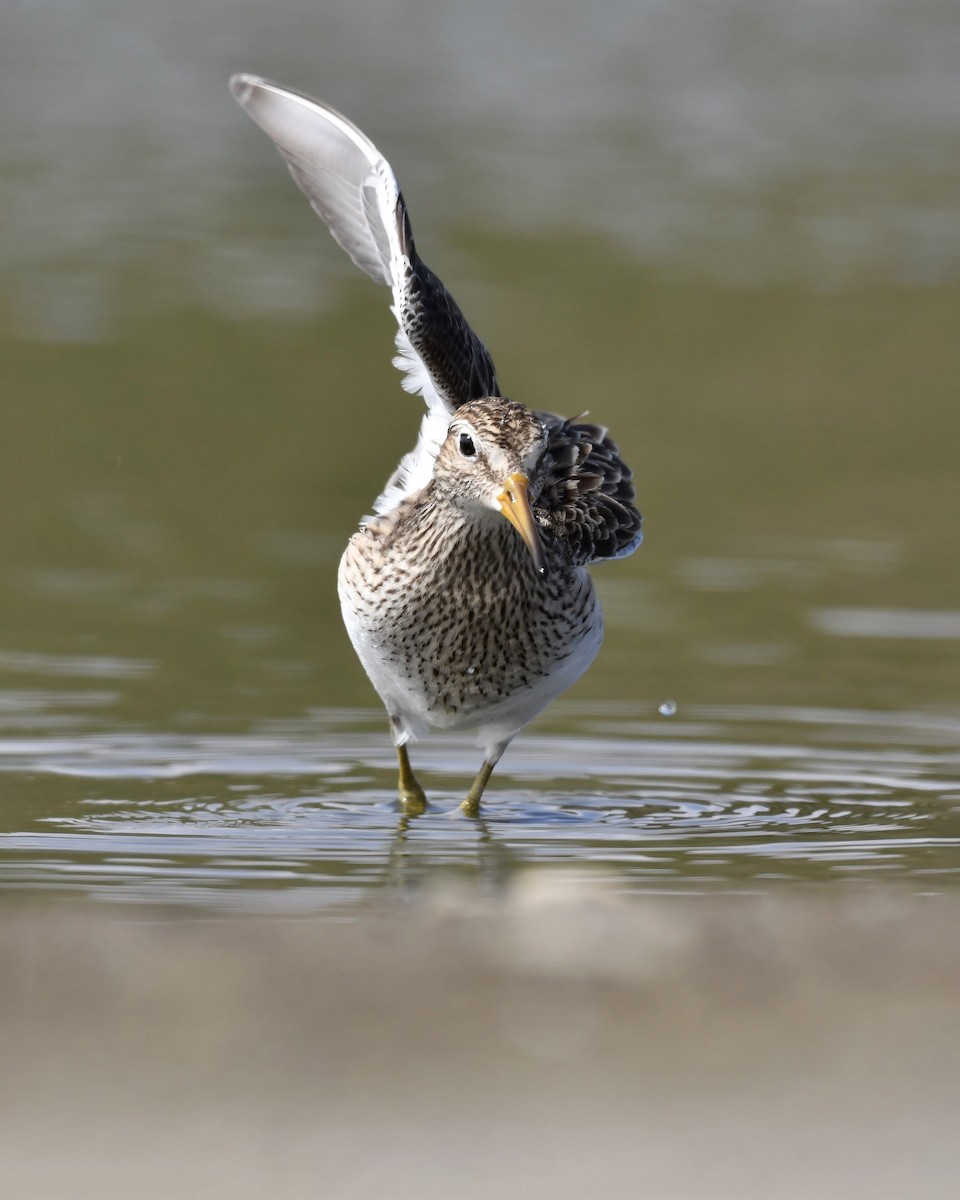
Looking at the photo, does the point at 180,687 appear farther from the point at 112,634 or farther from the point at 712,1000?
the point at 712,1000

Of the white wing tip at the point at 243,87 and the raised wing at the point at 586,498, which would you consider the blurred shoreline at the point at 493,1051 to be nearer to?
the raised wing at the point at 586,498

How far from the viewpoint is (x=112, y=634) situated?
46.5 feet

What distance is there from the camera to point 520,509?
31.0 ft

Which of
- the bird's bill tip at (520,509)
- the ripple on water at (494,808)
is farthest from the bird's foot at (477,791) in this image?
the bird's bill tip at (520,509)

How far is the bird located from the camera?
33.0ft

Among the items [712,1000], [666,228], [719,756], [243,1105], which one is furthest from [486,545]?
[666,228]

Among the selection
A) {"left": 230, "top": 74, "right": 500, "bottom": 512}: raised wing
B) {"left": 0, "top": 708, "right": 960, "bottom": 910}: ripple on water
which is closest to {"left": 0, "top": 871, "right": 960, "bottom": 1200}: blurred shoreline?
{"left": 0, "top": 708, "right": 960, "bottom": 910}: ripple on water

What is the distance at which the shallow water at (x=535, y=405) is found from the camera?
10039 mm

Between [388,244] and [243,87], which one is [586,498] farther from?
[243,87]

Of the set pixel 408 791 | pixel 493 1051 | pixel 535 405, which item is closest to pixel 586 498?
pixel 408 791

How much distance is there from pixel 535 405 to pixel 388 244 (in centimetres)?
1036

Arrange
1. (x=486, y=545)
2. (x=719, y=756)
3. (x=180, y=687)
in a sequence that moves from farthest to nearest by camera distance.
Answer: (x=180, y=687), (x=719, y=756), (x=486, y=545)

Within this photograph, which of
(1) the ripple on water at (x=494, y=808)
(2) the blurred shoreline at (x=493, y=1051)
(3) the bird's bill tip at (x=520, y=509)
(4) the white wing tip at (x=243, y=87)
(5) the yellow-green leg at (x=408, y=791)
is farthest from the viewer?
(4) the white wing tip at (x=243, y=87)

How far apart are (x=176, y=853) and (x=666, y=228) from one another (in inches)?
940
